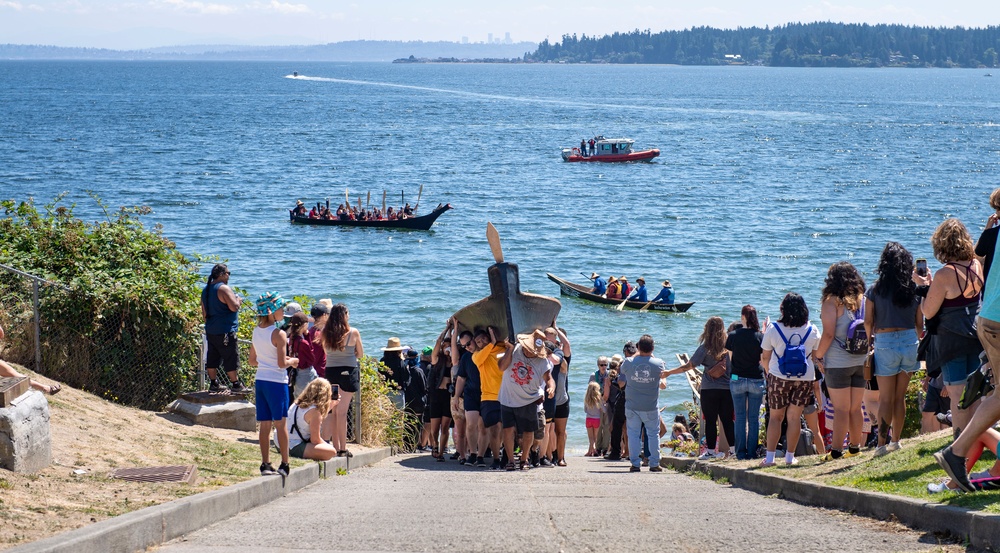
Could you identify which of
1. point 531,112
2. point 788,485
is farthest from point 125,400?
point 531,112

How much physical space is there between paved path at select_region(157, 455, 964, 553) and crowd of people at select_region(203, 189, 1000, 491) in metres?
0.80

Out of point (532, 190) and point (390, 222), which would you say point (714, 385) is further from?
point (532, 190)

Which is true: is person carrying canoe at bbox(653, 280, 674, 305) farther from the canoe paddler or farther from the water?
the canoe paddler

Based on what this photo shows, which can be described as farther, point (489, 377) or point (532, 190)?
point (532, 190)

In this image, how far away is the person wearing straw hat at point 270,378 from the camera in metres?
8.61

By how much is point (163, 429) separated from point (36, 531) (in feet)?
15.8

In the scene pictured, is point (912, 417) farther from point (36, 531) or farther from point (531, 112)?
point (531, 112)

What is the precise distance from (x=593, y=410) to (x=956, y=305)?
716cm

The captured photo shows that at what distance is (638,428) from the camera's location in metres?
11.6

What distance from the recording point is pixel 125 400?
11898 millimetres

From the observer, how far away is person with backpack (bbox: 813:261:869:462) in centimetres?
896

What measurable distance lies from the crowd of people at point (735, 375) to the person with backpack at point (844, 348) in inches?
0.5

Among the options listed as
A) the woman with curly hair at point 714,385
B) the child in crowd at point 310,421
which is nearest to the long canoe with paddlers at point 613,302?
the woman with curly hair at point 714,385

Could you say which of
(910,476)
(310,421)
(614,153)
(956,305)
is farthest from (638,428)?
(614,153)
